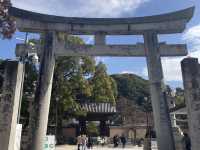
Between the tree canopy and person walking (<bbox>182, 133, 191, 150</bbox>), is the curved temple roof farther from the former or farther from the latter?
the tree canopy

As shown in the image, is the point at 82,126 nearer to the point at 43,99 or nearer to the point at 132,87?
the point at 43,99

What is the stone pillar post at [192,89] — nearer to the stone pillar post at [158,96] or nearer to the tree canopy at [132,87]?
the stone pillar post at [158,96]

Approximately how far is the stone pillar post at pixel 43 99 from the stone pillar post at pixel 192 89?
18.8 ft

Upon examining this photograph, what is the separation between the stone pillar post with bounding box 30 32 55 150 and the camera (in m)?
11.5

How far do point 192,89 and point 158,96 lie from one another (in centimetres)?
288

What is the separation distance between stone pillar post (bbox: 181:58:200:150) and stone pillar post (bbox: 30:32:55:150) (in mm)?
5730

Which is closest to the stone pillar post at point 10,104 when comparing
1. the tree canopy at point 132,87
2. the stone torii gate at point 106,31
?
the stone torii gate at point 106,31

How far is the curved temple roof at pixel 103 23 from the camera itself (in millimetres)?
12828

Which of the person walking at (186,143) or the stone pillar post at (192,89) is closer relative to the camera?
the stone pillar post at (192,89)

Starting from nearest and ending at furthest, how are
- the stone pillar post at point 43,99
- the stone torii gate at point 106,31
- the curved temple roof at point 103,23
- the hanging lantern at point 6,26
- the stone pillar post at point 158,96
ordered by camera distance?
the stone pillar post at point 43,99, the stone pillar post at point 158,96, the stone torii gate at point 106,31, the curved temple roof at point 103,23, the hanging lantern at point 6,26

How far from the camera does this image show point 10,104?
30.6 feet

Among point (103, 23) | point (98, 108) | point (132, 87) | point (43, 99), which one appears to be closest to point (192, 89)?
point (103, 23)

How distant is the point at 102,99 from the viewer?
1323 inches

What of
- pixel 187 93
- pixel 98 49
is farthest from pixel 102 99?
pixel 187 93
